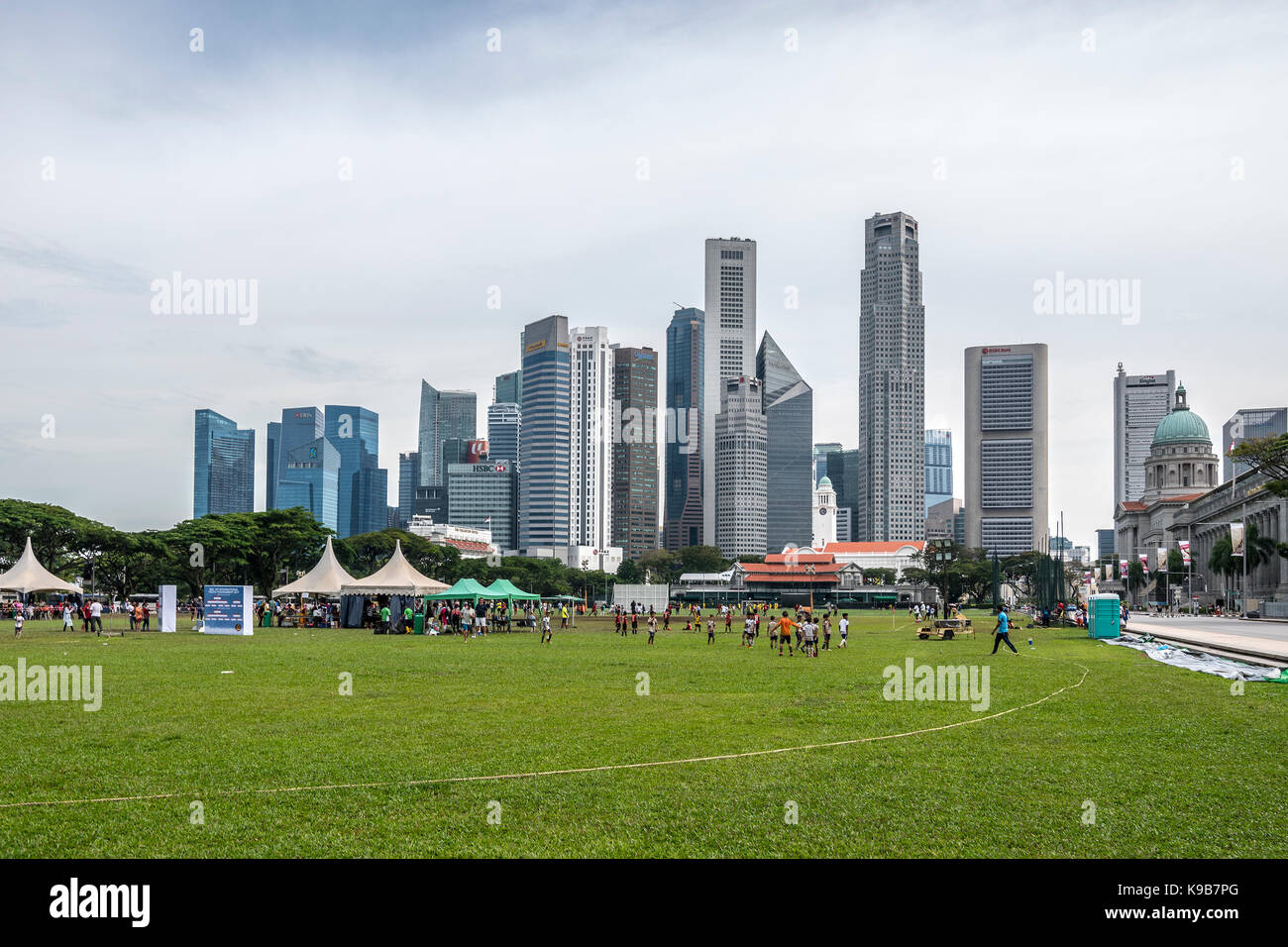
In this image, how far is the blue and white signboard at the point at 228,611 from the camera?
50.1m

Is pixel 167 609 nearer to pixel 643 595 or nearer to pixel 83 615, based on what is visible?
pixel 83 615

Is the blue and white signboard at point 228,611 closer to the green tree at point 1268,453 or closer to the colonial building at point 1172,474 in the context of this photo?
the green tree at point 1268,453

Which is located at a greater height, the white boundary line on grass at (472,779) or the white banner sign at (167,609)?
the white boundary line on grass at (472,779)

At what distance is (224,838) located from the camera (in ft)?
30.6

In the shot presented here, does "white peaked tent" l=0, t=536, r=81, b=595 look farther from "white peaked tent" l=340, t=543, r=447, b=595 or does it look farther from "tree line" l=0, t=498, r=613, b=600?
"tree line" l=0, t=498, r=613, b=600

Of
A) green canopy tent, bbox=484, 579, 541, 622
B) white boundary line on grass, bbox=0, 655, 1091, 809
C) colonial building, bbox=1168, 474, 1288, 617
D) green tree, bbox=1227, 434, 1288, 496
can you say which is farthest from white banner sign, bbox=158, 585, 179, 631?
colonial building, bbox=1168, 474, 1288, 617

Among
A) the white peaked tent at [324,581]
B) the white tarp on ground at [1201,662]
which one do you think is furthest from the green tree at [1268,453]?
the white peaked tent at [324,581]

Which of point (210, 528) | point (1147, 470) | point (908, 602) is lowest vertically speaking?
point (908, 602)

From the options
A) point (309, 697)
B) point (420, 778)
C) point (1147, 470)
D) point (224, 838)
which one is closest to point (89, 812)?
point (224, 838)

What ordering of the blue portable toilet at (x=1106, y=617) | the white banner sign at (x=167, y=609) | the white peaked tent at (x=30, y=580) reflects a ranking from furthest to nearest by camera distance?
the white peaked tent at (x=30, y=580) → the white banner sign at (x=167, y=609) → the blue portable toilet at (x=1106, y=617)

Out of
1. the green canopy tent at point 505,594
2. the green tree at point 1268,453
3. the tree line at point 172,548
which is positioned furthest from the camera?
the tree line at point 172,548

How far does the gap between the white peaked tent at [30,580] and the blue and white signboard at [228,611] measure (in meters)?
12.7
